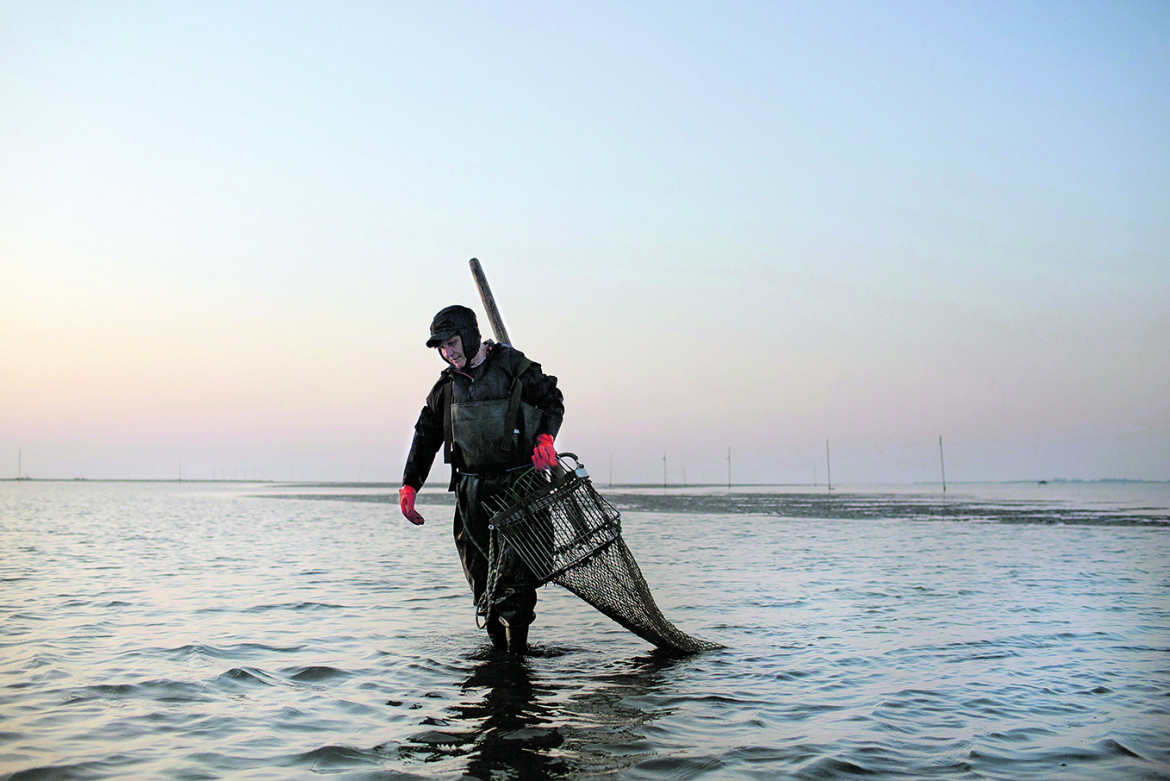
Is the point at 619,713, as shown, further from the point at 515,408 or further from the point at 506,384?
the point at 506,384

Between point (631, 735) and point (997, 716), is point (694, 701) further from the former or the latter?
point (997, 716)

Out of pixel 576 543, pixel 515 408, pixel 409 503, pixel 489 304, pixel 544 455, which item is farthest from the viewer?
pixel 489 304

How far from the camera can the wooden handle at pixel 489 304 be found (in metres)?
6.08

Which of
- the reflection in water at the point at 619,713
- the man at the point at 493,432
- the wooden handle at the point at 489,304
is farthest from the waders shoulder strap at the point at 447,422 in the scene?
the reflection in water at the point at 619,713

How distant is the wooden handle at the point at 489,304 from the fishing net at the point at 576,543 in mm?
1148

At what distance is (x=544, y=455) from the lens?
5.30 meters

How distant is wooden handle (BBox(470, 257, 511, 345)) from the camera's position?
6082 mm

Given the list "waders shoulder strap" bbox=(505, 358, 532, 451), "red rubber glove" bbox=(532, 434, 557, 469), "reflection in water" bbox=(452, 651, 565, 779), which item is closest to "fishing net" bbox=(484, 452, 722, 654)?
"red rubber glove" bbox=(532, 434, 557, 469)

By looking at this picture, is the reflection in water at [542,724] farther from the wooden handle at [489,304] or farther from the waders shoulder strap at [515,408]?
the wooden handle at [489,304]

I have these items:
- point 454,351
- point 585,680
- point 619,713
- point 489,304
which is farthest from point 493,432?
point 619,713

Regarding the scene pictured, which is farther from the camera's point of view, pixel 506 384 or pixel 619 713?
pixel 506 384

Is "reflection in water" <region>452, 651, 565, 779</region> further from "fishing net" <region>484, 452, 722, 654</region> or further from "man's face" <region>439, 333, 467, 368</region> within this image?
"man's face" <region>439, 333, 467, 368</region>

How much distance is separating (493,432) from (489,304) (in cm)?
118

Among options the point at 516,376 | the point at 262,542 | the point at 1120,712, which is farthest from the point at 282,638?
the point at 262,542
